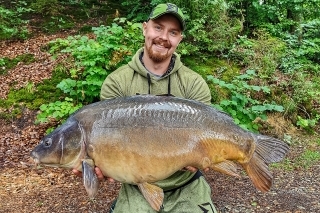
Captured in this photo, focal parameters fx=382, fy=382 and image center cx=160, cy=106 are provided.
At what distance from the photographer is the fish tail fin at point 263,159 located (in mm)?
2514

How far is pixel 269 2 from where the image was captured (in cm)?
982

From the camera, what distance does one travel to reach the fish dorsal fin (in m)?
2.55

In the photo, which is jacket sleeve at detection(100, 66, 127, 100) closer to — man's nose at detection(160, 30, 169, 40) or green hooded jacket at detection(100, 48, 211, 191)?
green hooded jacket at detection(100, 48, 211, 191)

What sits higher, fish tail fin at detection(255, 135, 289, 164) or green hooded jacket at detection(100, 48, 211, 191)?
green hooded jacket at detection(100, 48, 211, 191)

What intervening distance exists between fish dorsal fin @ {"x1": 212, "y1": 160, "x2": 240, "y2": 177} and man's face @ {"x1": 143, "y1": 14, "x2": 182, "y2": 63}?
987 mm

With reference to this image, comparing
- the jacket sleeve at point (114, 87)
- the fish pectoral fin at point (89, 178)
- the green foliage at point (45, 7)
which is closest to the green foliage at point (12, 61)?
the green foliage at point (45, 7)

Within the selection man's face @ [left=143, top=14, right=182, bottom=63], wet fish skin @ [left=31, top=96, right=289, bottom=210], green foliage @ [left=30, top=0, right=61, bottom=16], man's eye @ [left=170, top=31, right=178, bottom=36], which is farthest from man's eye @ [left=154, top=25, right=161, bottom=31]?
green foliage @ [left=30, top=0, right=61, bottom=16]

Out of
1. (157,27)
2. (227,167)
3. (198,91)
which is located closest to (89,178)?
(227,167)

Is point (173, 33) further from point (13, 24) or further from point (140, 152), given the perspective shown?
point (13, 24)

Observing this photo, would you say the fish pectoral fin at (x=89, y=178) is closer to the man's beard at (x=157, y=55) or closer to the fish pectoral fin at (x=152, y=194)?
the fish pectoral fin at (x=152, y=194)

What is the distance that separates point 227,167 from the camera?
2.56m

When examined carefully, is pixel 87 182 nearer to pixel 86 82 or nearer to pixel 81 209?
pixel 81 209

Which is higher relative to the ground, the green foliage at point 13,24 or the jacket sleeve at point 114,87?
the jacket sleeve at point 114,87

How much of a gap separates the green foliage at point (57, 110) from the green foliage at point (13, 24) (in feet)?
14.3
